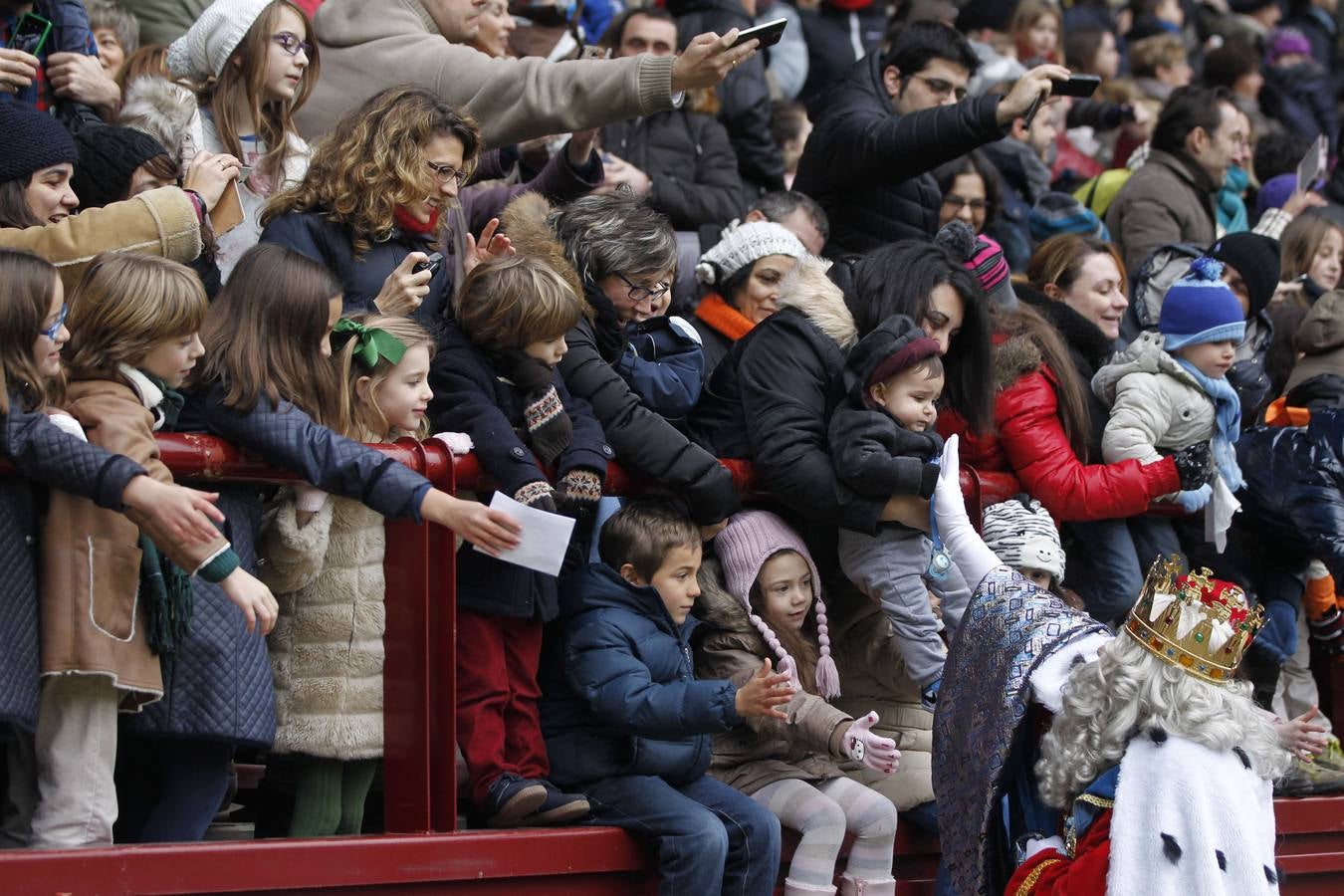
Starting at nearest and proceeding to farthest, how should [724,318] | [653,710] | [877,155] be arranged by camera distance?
[653,710], [724,318], [877,155]

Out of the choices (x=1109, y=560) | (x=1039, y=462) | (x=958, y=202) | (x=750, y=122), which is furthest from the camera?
(x=750, y=122)

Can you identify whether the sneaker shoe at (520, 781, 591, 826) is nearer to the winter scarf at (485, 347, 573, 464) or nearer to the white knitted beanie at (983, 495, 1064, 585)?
the winter scarf at (485, 347, 573, 464)

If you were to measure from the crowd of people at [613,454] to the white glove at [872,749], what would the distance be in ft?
0.04

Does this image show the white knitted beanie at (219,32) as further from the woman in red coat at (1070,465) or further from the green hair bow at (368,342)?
the woman in red coat at (1070,465)

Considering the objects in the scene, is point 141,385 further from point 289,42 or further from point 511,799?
point 289,42

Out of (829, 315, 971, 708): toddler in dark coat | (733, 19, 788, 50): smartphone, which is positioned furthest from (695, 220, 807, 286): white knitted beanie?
(733, 19, 788, 50): smartphone

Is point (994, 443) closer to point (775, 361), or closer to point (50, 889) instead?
point (775, 361)

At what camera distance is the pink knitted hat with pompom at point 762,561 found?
5570 millimetres

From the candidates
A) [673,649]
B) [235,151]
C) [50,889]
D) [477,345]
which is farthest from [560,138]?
[50,889]

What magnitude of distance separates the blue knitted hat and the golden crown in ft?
8.52

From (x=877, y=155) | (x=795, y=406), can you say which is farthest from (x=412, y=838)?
(x=877, y=155)

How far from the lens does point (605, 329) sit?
18.7ft

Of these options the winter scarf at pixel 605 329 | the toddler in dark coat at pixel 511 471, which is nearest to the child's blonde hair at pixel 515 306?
the toddler in dark coat at pixel 511 471

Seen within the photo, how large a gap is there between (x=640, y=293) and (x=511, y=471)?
3.77ft
